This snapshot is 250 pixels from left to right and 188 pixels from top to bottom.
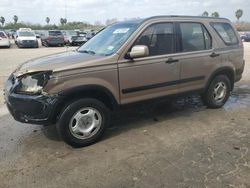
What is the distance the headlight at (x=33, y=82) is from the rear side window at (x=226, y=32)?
371cm

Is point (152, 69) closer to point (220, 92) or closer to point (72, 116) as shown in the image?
point (72, 116)

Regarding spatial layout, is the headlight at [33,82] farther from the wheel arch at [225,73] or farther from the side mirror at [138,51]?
the wheel arch at [225,73]

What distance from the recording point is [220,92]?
673 centimetres

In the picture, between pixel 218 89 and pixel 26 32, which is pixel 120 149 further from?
pixel 26 32

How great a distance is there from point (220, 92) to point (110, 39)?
9.13 feet

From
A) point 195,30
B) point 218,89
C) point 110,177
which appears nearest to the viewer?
point 110,177

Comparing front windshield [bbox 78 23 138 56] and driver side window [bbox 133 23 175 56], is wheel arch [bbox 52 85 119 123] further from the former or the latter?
driver side window [bbox 133 23 175 56]

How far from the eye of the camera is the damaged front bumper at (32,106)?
14.4ft

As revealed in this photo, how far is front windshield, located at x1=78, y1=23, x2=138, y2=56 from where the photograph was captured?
5145 millimetres

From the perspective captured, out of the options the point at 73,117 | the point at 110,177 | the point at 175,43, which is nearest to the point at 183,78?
the point at 175,43

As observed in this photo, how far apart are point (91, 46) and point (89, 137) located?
5.89 ft

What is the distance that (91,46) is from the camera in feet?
18.9

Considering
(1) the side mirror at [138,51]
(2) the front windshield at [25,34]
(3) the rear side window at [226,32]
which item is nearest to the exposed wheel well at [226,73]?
(3) the rear side window at [226,32]

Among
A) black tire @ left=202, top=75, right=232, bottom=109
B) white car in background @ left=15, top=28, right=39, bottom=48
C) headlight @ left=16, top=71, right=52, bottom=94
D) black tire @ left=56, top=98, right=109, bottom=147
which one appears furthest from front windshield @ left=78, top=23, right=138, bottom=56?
white car in background @ left=15, top=28, right=39, bottom=48
